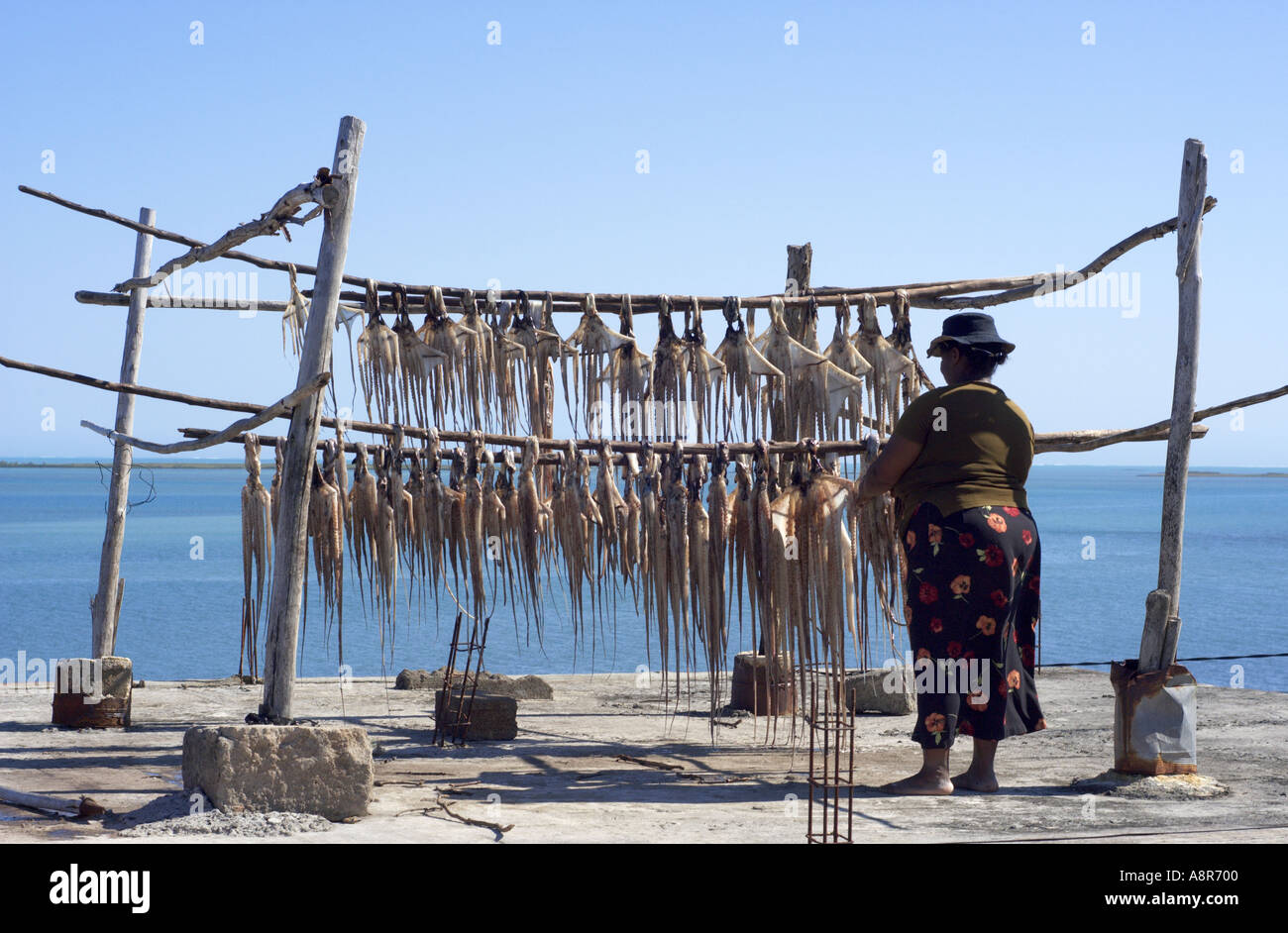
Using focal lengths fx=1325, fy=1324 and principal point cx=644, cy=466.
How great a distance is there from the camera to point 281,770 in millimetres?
5832

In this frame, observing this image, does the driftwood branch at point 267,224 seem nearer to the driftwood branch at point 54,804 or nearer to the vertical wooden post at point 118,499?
the driftwood branch at point 54,804

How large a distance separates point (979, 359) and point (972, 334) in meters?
0.13

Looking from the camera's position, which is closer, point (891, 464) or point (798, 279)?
point (891, 464)

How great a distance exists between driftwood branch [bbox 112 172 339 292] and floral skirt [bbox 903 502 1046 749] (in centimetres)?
324

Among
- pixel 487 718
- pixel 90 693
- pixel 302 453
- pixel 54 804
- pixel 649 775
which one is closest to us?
pixel 54 804

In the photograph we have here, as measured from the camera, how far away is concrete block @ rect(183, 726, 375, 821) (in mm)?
5758

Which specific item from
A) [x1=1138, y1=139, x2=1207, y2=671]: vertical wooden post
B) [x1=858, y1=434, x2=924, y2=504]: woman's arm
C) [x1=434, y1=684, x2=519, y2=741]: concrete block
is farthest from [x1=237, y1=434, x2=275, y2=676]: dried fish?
[x1=1138, y1=139, x2=1207, y2=671]: vertical wooden post

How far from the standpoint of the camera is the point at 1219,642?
96.4 ft

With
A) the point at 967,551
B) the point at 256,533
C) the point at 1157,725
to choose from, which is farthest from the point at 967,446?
the point at 256,533

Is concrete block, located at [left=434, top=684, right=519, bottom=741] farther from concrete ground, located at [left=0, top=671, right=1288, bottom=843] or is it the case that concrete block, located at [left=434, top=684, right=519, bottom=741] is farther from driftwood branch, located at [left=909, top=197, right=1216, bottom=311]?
driftwood branch, located at [left=909, top=197, right=1216, bottom=311]

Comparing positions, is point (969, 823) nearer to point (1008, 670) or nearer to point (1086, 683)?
point (1008, 670)

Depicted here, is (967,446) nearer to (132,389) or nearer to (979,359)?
(979,359)

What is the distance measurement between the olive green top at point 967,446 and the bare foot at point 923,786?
1.32 m

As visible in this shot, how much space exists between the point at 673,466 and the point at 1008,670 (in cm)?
206
